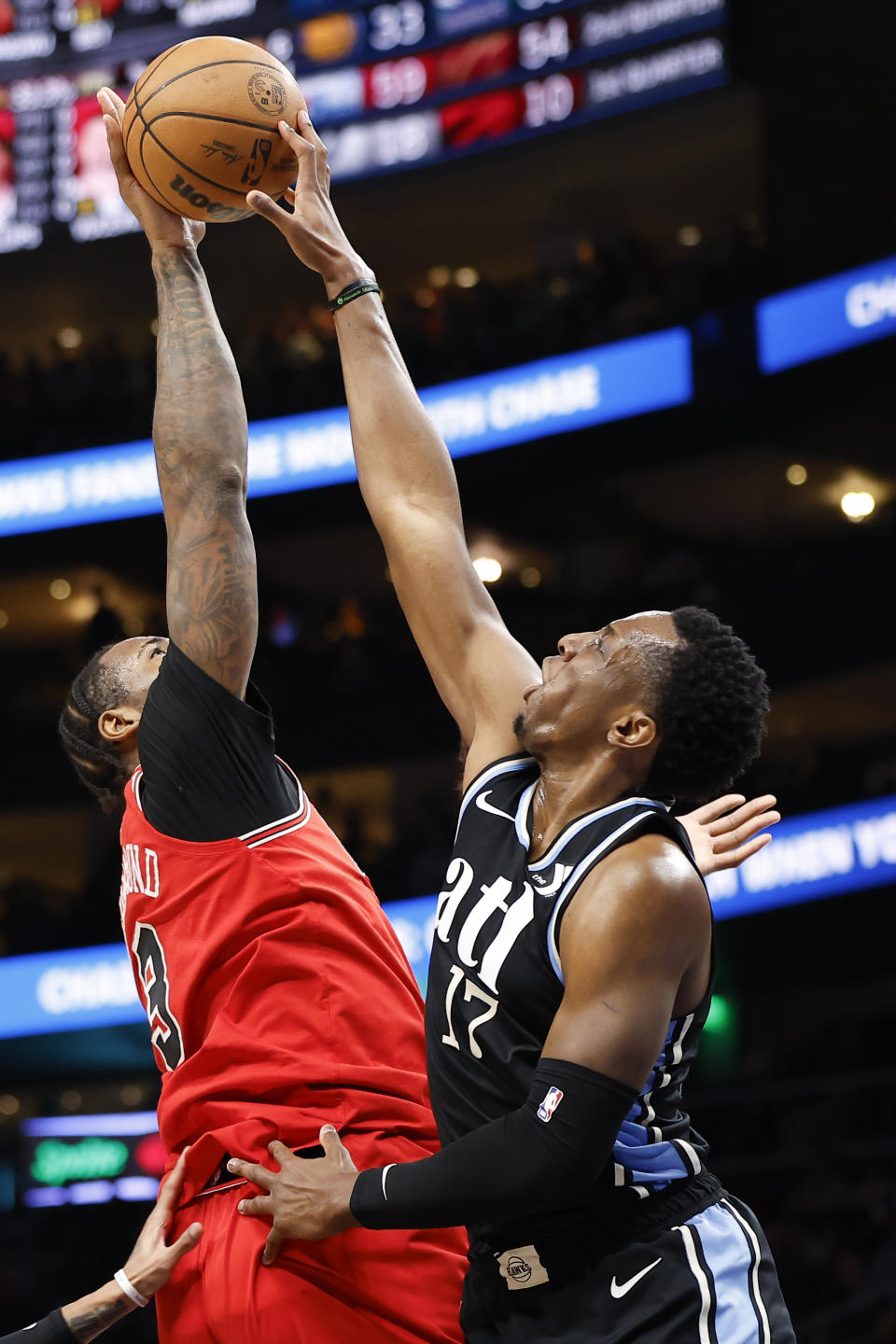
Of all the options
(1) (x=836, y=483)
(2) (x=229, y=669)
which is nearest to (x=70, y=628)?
(1) (x=836, y=483)

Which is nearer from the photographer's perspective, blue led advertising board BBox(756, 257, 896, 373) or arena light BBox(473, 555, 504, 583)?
blue led advertising board BBox(756, 257, 896, 373)

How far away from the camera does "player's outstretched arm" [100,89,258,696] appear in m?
2.72

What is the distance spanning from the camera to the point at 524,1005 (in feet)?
7.71

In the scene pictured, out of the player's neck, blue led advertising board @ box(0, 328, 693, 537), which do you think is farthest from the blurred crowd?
the player's neck

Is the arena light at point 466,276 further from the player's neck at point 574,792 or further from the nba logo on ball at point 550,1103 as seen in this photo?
the nba logo on ball at point 550,1103

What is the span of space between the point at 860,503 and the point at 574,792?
1567 centimetres

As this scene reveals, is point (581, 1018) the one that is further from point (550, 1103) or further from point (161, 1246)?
point (161, 1246)

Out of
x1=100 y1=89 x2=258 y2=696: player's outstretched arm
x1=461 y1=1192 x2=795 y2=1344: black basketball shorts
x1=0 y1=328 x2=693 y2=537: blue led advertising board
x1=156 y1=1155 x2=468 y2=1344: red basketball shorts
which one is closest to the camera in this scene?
x1=461 y1=1192 x2=795 y2=1344: black basketball shorts

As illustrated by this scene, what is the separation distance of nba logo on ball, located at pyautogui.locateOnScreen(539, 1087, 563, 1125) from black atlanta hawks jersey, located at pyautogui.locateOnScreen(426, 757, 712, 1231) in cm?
17

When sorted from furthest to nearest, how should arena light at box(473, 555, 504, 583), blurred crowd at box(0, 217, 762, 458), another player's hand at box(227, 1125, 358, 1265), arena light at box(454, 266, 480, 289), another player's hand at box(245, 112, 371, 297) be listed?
1. arena light at box(454, 266, 480, 289)
2. arena light at box(473, 555, 504, 583)
3. blurred crowd at box(0, 217, 762, 458)
4. another player's hand at box(245, 112, 371, 297)
5. another player's hand at box(227, 1125, 358, 1265)

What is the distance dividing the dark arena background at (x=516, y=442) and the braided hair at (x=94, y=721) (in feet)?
28.1

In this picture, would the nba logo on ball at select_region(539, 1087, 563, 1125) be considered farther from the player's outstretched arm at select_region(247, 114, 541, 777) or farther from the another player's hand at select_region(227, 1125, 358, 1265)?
the player's outstretched arm at select_region(247, 114, 541, 777)

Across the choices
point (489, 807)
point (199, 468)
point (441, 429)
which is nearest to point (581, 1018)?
point (489, 807)

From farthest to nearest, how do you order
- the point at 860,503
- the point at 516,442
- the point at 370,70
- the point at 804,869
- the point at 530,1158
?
the point at 860,503
the point at 370,70
the point at 516,442
the point at 804,869
the point at 530,1158
